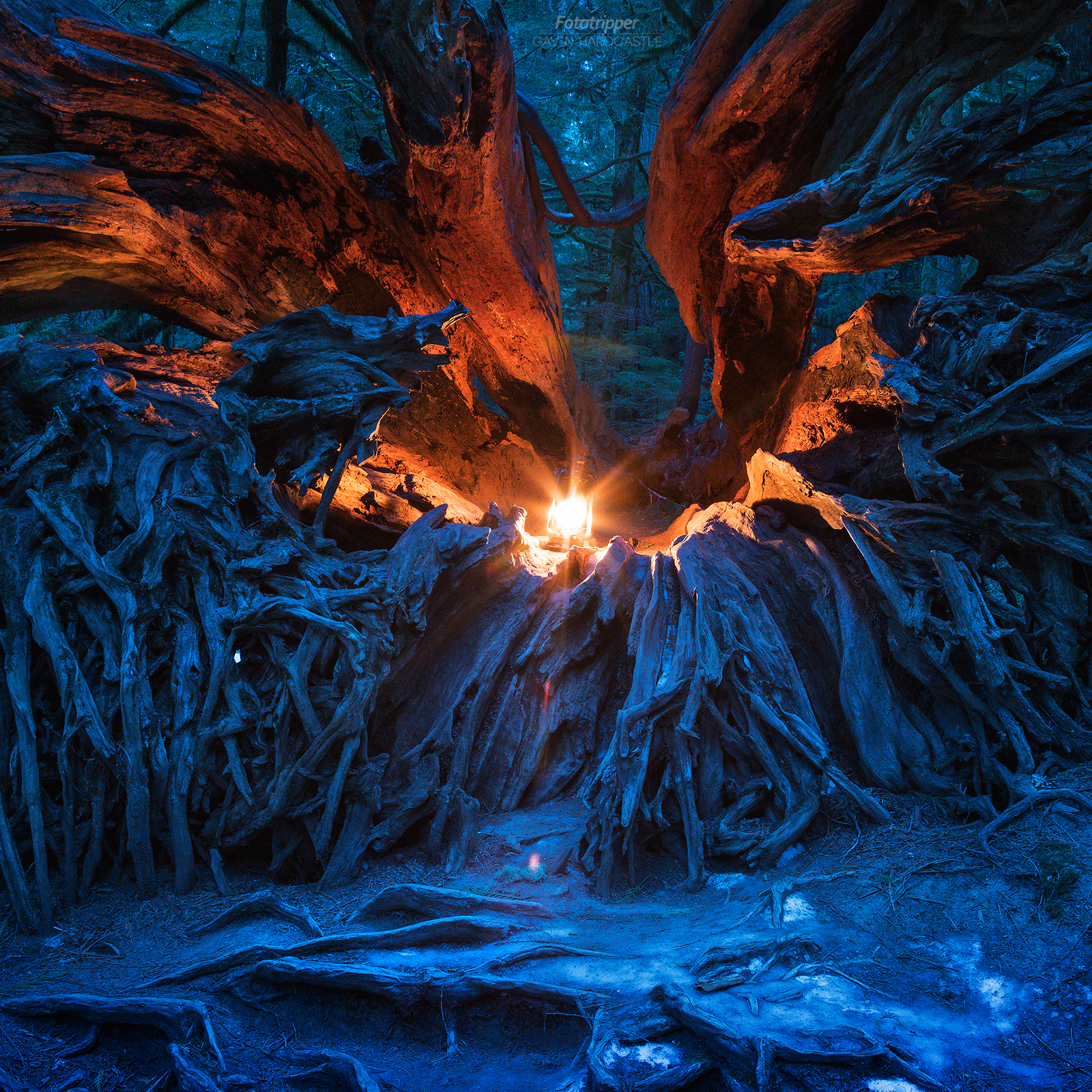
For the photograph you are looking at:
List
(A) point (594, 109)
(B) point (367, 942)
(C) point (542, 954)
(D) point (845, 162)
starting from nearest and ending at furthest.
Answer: (C) point (542, 954) < (B) point (367, 942) < (D) point (845, 162) < (A) point (594, 109)

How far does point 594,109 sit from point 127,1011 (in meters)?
11.2

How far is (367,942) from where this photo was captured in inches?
88.2

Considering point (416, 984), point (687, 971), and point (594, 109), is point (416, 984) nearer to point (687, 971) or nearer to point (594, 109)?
point (687, 971)

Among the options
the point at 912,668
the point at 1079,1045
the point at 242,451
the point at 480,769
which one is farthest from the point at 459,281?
the point at 1079,1045

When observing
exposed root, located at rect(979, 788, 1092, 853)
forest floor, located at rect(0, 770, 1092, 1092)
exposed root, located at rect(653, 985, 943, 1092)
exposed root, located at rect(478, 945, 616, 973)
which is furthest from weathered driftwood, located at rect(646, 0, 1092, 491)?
exposed root, located at rect(478, 945, 616, 973)

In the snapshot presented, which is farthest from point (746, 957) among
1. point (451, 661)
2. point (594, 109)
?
point (594, 109)

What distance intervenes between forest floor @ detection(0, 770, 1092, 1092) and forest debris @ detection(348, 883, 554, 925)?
7cm

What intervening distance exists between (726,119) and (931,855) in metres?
5.08

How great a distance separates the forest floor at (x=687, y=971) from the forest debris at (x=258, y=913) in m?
0.03

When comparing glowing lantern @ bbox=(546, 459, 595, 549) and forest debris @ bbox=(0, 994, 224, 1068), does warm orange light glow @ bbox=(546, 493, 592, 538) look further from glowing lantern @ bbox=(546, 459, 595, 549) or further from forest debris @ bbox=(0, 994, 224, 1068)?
forest debris @ bbox=(0, 994, 224, 1068)

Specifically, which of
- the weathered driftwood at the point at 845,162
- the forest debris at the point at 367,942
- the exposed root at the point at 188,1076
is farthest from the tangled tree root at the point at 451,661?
the exposed root at the point at 188,1076

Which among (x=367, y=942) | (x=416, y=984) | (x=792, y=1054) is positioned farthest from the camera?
(x=367, y=942)

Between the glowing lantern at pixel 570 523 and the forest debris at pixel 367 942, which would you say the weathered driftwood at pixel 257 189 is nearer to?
the glowing lantern at pixel 570 523

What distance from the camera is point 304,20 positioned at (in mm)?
8578
